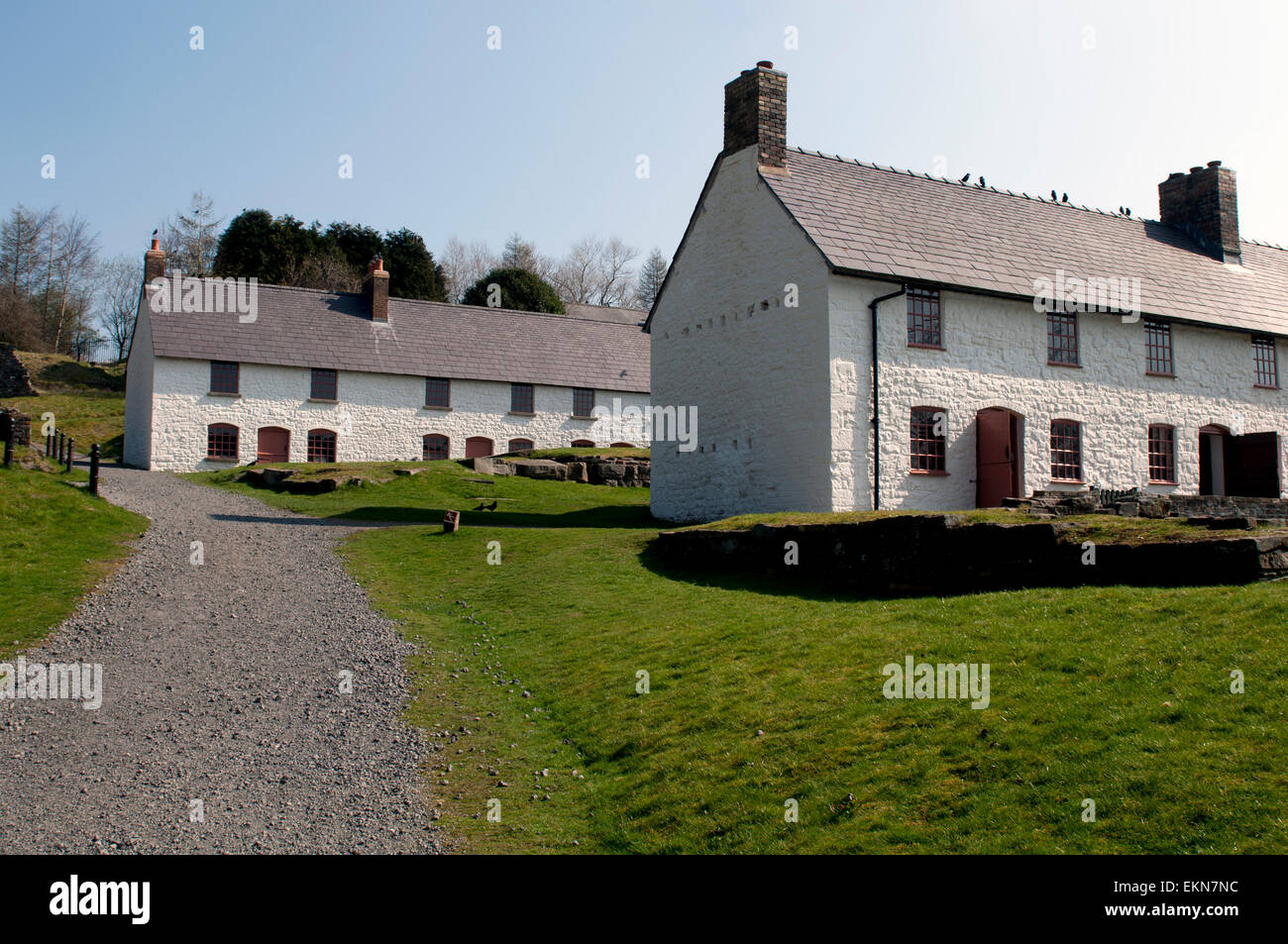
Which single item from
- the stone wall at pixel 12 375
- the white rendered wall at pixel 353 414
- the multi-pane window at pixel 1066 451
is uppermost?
the stone wall at pixel 12 375

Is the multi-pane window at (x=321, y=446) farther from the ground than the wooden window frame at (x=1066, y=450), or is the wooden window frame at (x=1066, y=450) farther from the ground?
the multi-pane window at (x=321, y=446)

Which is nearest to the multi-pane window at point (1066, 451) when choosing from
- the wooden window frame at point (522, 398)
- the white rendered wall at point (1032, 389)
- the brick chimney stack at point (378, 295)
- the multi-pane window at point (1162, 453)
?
the white rendered wall at point (1032, 389)

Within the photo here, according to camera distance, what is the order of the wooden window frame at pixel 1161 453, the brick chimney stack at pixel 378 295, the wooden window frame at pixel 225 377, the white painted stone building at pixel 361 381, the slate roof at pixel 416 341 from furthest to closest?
the brick chimney stack at pixel 378 295
the slate roof at pixel 416 341
the wooden window frame at pixel 225 377
the white painted stone building at pixel 361 381
the wooden window frame at pixel 1161 453

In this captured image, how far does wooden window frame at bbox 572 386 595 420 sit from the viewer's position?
44.8m

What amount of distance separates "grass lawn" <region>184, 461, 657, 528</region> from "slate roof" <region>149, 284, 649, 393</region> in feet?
20.9

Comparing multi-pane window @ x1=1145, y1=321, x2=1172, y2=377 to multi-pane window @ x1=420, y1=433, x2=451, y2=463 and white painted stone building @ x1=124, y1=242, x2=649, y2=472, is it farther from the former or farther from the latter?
multi-pane window @ x1=420, y1=433, x2=451, y2=463

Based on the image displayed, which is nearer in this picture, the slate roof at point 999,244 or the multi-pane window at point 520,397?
the slate roof at point 999,244

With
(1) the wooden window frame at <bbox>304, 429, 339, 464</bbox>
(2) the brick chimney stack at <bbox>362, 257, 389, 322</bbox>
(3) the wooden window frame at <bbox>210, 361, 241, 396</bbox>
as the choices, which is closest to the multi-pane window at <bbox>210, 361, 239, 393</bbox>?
(3) the wooden window frame at <bbox>210, 361, 241, 396</bbox>

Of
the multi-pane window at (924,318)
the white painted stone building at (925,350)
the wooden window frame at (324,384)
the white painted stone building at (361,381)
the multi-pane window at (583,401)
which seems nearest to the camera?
the white painted stone building at (925,350)

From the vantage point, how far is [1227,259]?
3036 cm

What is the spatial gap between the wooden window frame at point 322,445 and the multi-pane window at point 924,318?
25.5m

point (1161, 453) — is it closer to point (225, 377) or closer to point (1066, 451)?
point (1066, 451)

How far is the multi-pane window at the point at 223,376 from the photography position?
3819 cm

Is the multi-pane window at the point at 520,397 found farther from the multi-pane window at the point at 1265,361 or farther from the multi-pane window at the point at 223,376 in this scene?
the multi-pane window at the point at 1265,361
